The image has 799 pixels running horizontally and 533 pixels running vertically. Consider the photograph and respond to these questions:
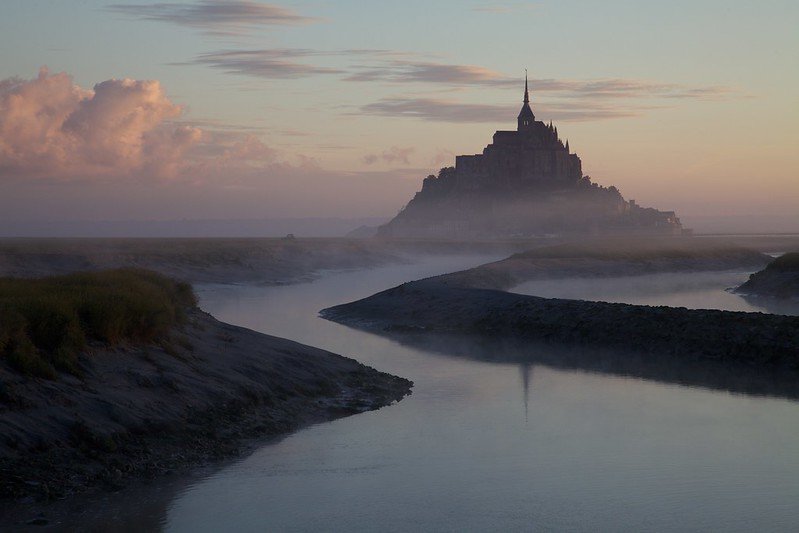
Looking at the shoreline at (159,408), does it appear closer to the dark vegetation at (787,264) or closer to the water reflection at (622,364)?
the water reflection at (622,364)

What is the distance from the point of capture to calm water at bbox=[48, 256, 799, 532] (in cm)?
1312

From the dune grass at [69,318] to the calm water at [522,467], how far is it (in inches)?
148

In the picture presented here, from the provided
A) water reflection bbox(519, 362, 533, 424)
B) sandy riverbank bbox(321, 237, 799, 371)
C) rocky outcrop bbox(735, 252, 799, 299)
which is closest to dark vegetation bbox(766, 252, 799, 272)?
rocky outcrop bbox(735, 252, 799, 299)

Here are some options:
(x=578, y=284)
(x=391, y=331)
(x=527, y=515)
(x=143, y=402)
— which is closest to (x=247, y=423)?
(x=143, y=402)

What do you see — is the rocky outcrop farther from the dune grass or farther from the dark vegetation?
the dune grass

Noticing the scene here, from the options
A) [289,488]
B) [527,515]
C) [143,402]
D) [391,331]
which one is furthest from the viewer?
[391,331]

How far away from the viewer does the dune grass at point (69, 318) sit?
15945mm

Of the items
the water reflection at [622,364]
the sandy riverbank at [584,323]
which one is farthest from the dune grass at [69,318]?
the sandy riverbank at [584,323]

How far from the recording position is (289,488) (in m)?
14.5

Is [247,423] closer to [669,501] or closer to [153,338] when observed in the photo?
[153,338]

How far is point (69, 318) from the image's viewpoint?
1734cm

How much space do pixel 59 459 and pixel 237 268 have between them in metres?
67.8

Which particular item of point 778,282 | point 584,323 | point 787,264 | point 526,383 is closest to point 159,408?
point 526,383

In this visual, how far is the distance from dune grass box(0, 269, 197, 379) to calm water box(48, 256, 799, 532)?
3747mm
